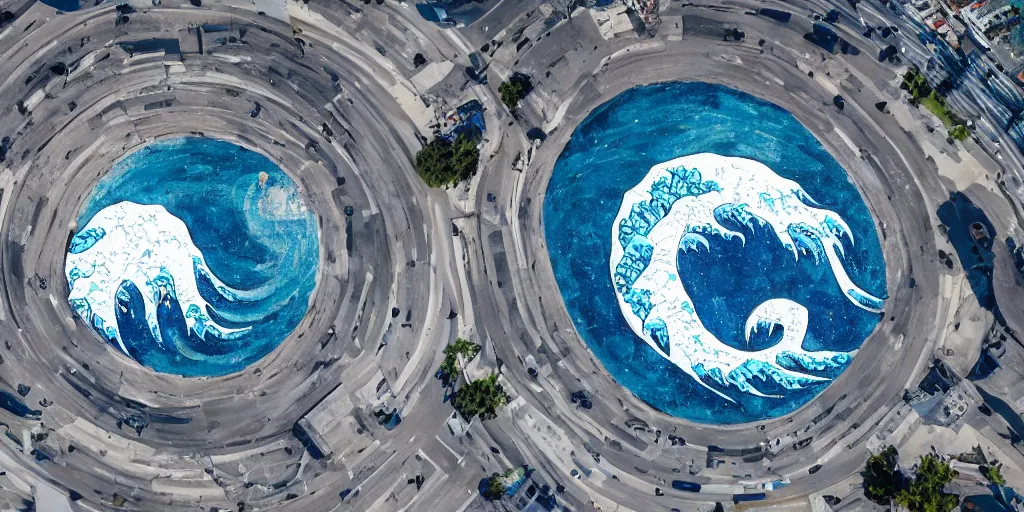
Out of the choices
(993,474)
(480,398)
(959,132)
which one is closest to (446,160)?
(480,398)

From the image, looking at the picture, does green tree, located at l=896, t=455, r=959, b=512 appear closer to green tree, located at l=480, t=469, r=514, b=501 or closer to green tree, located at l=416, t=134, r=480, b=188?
green tree, located at l=480, t=469, r=514, b=501

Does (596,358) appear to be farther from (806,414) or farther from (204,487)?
(204,487)

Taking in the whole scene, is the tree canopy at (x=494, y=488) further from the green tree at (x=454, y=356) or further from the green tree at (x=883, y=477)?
the green tree at (x=883, y=477)

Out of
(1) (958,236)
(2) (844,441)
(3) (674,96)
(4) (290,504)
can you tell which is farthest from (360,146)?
(1) (958,236)

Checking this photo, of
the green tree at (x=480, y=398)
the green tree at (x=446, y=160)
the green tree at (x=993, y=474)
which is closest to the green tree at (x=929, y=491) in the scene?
the green tree at (x=993, y=474)

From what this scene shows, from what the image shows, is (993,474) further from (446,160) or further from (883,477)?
(446,160)

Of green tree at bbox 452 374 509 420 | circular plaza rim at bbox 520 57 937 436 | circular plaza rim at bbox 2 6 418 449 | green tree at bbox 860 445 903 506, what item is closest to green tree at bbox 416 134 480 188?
circular plaza rim at bbox 2 6 418 449
